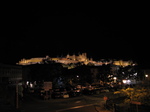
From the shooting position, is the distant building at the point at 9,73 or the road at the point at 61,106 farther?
the distant building at the point at 9,73

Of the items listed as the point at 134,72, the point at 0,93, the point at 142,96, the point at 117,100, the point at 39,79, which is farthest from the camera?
the point at 134,72

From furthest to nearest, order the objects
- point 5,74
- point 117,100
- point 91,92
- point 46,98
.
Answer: point 5,74 < point 91,92 < point 46,98 < point 117,100

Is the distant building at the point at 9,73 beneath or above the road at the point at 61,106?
above

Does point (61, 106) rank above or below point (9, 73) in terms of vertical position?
below

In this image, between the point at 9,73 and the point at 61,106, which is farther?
the point at 9,73

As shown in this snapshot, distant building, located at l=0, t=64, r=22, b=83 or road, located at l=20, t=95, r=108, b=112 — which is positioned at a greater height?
distant building, located at l=0, t=64, r=22, b=83

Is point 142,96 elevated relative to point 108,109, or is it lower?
elevated

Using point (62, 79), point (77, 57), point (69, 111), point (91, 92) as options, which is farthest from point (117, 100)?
point (77, 57)

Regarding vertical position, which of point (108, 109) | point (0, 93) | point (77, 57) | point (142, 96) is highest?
point (77, 57)

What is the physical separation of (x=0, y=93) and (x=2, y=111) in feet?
14.0

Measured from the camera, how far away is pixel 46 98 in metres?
23.2

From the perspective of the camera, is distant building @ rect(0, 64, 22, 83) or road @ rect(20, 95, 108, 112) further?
distant building @ rect(0, 64, 22, 83)

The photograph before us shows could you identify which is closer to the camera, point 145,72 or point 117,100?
point 117,100

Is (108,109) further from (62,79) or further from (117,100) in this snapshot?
(62,79)
